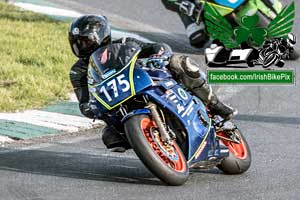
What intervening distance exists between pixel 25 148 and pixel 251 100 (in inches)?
141

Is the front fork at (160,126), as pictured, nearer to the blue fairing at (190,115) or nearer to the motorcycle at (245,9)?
the blue fairing at (190,115)

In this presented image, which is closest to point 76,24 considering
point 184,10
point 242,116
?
point 242,116

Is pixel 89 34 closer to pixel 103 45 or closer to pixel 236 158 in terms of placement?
pixel 103 45

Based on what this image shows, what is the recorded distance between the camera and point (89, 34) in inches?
289

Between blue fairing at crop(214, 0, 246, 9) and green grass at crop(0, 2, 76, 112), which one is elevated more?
blue fairing at crop(214, 0, 246, 9)

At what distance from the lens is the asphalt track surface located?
6.96 meters

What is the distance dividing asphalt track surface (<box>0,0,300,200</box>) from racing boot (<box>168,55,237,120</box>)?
2.01ft

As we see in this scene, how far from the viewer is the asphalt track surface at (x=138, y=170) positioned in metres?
6.96

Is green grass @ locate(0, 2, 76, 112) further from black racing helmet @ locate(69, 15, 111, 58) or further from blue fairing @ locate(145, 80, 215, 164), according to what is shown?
blue fairing @ locate(145, 80, 215, 164)

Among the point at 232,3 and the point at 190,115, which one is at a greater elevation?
the point at 190,115

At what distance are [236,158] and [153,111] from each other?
1098 millimetres

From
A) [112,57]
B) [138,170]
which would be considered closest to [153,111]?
[112,57]

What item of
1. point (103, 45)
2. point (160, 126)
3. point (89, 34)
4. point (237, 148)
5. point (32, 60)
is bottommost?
point (32, 60)

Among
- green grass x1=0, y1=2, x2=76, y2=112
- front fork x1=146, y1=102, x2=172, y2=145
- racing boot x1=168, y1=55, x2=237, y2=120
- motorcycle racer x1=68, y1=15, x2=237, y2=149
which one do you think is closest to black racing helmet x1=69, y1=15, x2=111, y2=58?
motorcycle racer x1=68, y1=15, x2=237, y2=149
